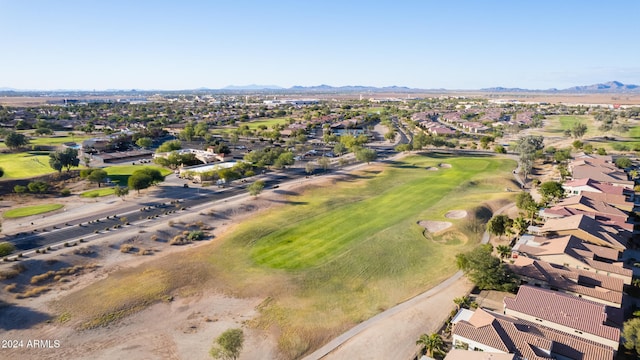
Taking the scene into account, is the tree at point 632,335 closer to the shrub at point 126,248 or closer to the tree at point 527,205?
the tree at point 527,205

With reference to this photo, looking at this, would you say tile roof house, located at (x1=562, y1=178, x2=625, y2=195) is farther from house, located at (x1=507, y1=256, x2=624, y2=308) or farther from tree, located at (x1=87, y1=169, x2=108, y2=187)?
tree, located at (x1=87, y1=169, x2=108, y2=187)

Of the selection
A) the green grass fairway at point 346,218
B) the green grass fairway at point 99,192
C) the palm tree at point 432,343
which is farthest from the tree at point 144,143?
the palm tree at point 432,343

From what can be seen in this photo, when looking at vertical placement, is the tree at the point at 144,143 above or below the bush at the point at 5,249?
above

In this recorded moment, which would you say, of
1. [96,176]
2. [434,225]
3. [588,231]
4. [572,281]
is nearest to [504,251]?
[572,281]

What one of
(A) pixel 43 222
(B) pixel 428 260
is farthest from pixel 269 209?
(A) pixel 43 222

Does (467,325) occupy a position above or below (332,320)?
above

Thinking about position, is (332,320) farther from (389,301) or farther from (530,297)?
(530,297)

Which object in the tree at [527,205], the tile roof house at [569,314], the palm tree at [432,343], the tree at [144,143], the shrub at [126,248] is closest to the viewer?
the tile roof house at [569,314]

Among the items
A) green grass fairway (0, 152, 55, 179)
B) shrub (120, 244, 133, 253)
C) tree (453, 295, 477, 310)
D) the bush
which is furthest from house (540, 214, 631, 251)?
green grass fairway (0, 152, 55, 179)
